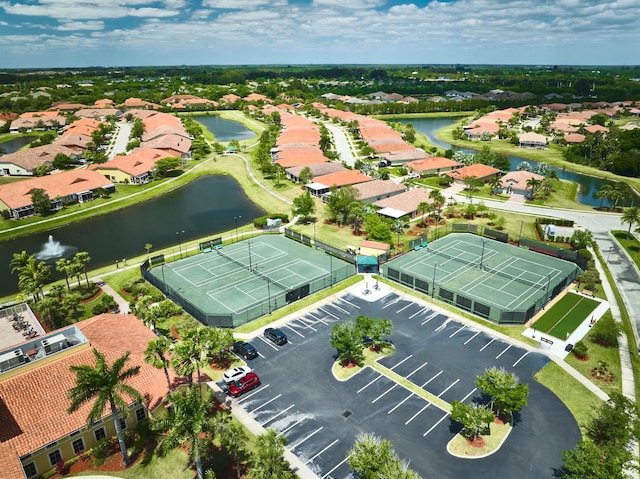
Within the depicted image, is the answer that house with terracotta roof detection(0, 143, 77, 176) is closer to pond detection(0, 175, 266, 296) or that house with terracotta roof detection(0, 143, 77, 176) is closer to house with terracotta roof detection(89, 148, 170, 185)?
house with terracotta roof detection(89, 148, 170, 185)

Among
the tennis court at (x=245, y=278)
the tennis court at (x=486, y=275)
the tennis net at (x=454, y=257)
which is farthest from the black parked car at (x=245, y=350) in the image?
the tennis net at (x=454, y=257)

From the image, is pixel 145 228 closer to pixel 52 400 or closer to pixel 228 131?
pixel 52 400

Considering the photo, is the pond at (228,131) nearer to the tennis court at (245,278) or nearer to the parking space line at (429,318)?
the tennis court at (245,278)

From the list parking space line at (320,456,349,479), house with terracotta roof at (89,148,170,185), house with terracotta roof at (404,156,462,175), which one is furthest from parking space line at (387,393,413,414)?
house with terracotta roof at (89,148,170,185)

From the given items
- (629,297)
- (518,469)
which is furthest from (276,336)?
(629,297)

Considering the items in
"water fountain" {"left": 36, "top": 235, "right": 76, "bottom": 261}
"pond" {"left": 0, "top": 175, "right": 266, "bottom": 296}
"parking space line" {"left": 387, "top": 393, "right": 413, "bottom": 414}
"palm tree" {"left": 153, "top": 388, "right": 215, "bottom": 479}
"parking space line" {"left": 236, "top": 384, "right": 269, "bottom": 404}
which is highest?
"palm tree" {"left": 153, "top": 388, "right": 215, "bottom": 479}

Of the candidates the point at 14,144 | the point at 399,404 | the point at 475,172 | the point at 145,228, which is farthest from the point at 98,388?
the point at 14,144
